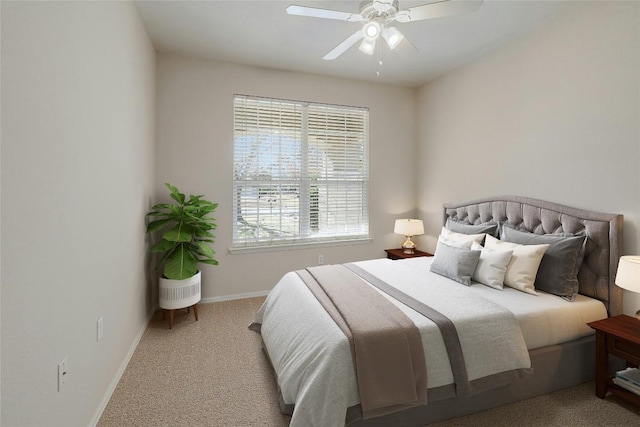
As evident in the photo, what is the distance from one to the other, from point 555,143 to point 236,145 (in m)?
3.27

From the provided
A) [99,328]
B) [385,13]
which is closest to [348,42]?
[385,13]

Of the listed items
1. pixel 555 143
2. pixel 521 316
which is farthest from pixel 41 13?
pixel 555 143

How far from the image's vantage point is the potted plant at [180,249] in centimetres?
293

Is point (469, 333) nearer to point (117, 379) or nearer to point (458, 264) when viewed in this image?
point (458, 264)

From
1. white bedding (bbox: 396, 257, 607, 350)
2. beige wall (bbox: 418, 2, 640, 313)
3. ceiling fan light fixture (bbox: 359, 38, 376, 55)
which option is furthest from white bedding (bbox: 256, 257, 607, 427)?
ceiling fan light fixture (bbox: 359, 38, 376, 55)

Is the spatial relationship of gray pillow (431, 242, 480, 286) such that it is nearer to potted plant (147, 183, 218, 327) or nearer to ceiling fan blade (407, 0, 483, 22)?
ceiling fan blade (407, 0, 483, 22)

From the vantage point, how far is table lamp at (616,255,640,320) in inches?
71.7

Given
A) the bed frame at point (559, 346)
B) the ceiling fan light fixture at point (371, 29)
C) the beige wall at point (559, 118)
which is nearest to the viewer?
the bed frame at point (559, 346)

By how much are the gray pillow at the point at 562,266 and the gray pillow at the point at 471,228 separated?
60 cm

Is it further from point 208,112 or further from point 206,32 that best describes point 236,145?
point 206,32

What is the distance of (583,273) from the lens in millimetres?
2428

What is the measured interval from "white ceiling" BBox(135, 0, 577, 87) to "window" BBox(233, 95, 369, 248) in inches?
23.2

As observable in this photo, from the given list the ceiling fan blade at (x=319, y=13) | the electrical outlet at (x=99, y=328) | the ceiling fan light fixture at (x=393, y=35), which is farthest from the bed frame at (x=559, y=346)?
the ceiling fan blade at (x=319, y=13)

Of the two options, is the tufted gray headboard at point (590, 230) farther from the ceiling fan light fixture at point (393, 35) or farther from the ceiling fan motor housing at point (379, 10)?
the ceiling fan motor housing at point (379, 10)
